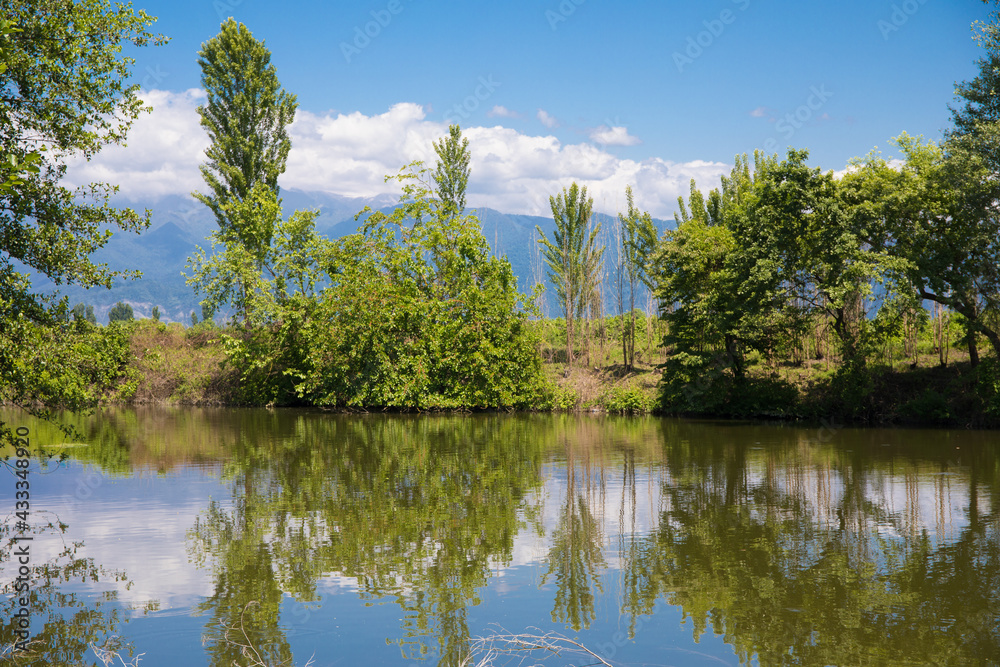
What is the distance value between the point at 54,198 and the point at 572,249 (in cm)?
2599

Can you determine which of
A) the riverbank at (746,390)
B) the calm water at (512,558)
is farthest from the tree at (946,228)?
the calm water at (512,558)

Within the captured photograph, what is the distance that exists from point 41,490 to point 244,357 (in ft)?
66.7

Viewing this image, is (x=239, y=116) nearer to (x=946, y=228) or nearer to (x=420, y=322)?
(x=420, y=322)

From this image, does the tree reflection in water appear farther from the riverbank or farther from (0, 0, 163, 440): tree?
the riverbank

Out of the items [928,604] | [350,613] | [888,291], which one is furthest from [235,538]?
[888,291]

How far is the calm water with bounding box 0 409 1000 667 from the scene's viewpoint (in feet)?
20.6

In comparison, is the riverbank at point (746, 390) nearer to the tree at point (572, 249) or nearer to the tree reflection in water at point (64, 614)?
the tree at point (572, 249)

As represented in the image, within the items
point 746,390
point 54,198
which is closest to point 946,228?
point 746,390

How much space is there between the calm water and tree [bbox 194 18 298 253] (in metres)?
21.4

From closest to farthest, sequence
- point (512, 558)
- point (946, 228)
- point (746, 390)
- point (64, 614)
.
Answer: point (64, 614), point (512, 558), point (946, 228), point (746, 390)

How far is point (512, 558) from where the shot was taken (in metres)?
8.81

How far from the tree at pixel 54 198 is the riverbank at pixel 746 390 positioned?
3.71 m

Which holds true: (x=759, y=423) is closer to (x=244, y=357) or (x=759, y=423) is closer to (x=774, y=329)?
(x=774, y=329)

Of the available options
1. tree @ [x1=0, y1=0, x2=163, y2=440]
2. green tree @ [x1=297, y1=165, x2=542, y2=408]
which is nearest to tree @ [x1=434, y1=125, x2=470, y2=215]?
green tree @ [x1=297, y1=165, x2=542, y2=408]
